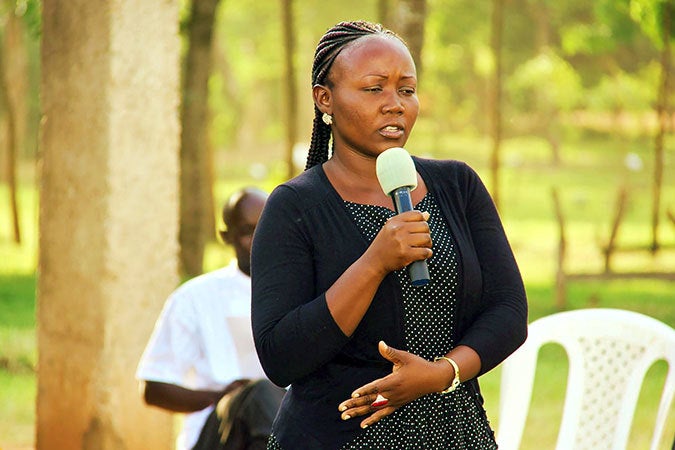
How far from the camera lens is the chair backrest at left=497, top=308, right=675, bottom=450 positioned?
3.91 meters

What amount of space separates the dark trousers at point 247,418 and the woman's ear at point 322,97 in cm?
174

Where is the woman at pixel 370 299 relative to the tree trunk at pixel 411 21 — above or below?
below

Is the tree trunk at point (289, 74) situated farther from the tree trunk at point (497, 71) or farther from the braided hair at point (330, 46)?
the braided hair at point (330, 46)

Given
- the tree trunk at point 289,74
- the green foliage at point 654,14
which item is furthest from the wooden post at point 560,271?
the tree trunk at point 289,74

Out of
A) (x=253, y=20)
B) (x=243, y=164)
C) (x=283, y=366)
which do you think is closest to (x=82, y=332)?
(x=283, y=366)

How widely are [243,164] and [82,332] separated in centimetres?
4061

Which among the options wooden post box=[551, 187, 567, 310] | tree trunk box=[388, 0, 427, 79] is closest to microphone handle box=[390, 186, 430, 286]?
tree trunk box=[388, 0, 427, 79]

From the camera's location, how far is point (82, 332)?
18.2ft

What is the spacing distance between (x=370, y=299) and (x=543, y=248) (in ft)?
73.4

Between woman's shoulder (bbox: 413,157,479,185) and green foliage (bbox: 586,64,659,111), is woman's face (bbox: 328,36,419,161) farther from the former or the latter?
green foliage (bbox: 586,64,659,111)

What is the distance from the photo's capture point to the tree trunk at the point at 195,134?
12914 millimetres

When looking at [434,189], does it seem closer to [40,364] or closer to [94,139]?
[94,139]

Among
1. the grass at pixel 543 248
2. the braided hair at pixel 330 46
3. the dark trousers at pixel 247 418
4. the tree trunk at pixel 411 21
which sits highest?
the tree trunk at pixel 411 21

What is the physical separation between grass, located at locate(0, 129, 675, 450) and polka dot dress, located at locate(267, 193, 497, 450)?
17.5 feet
